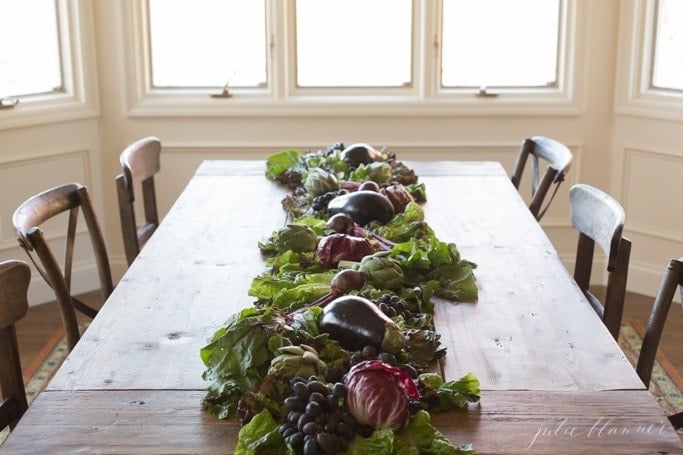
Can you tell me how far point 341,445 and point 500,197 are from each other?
5.62 feet

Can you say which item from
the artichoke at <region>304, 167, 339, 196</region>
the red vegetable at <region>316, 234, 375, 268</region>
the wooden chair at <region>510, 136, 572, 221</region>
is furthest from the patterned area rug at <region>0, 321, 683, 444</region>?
the red vegetable at <region>316, 234, 375, 268</region>

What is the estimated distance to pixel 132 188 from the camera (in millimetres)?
2961

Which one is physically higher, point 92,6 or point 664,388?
point 92,6

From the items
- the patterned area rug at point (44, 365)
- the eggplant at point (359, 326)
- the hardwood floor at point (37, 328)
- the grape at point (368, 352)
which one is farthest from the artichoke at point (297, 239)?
the hardwood floor at point (37, 328)

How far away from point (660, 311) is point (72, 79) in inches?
120

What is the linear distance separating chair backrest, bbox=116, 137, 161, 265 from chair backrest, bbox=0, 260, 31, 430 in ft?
3.64

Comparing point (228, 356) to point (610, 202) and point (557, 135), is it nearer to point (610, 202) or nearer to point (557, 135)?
point (610, 202)

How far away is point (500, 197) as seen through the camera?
2.89 metres

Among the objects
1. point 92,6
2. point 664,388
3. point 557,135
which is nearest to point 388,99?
point 557,135

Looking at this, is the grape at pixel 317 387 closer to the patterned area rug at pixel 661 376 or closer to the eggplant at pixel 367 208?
the eggplant at pixel 367 208

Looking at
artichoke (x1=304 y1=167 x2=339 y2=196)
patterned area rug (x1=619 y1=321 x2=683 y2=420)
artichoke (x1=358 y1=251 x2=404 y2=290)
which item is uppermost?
artichoke (x1=304 y1=167 x2=339 y2=196)

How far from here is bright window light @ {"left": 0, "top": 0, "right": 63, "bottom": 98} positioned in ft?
13.6

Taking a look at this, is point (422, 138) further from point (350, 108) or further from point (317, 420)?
point (317, 420)

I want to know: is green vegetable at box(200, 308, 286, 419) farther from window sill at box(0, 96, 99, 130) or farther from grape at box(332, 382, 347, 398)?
window sill at box(0, 96, 99, 130)
